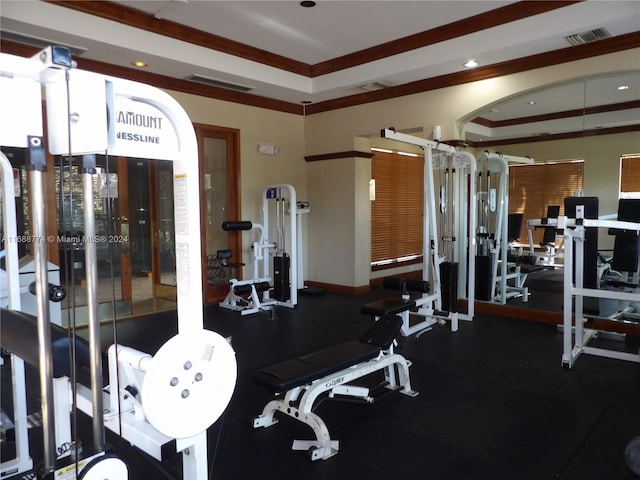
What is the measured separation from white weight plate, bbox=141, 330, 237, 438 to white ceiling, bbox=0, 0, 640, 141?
3.18 m

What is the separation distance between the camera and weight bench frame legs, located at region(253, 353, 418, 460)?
2096 mm

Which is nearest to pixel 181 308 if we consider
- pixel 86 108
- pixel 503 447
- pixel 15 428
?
pixel 86 108

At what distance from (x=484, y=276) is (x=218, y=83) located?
138 inches

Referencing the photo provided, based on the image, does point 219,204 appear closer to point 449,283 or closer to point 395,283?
point 395,283

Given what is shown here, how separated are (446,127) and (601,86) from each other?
1404 mm

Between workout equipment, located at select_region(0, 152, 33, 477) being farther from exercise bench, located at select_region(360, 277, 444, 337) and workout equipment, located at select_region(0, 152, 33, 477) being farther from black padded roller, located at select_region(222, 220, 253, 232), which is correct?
black padded roller, located at select_region(222, 220, 253, 232)

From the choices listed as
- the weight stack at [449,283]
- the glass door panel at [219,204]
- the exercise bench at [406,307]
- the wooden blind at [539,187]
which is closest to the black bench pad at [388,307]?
the exercise bench at [406,307]

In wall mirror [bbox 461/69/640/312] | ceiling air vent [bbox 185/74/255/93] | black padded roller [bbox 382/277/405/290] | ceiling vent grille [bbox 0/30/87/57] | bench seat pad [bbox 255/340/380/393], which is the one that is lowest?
bench seat pad [bbox 255/340/380/393]

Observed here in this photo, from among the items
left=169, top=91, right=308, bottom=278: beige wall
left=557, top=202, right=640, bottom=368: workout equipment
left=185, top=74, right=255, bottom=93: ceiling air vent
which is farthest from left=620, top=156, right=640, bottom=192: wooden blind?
left=185, top=74, right=255, bottom=93: ceiling air vent

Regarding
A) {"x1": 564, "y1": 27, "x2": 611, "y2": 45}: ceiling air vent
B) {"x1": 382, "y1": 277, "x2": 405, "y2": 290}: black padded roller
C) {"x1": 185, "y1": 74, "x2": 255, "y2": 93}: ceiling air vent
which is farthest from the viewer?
{"x1": 185, "y1": 74, "x2": 255, "y2": 93}: ceiling air vent

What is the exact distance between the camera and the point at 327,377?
7.55 feet

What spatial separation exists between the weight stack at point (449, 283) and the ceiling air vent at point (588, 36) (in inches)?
82.7

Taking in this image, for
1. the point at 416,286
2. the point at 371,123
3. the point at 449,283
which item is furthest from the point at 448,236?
the point at 371,123

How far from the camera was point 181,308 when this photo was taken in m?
1.27
